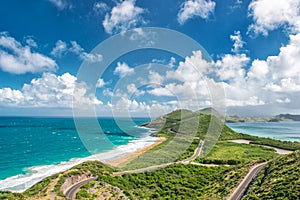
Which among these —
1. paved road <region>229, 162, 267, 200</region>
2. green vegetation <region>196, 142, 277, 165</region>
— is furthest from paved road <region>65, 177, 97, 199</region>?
green vegetation <region>196, 142, 277, 165</region>

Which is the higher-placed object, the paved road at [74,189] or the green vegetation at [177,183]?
the paved road at [74,189]

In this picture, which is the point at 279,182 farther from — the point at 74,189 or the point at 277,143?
the point at 277,143

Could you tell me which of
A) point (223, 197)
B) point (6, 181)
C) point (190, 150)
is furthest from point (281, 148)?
point (6, 181)

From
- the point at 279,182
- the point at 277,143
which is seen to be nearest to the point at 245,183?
the point at 279,182

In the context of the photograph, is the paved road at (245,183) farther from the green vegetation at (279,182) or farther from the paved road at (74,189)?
the paved road at (74,189)

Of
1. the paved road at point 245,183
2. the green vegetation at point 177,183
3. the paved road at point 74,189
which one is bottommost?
the green vegetation at point 177,183

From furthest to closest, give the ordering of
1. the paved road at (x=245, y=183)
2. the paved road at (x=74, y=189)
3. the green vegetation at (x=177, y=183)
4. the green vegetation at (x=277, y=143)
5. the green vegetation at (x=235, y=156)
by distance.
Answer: the green vegetation at (x=277, y=143)
the green vegetation at (x=235, y=156)
the green vegetation at (x=177, y=183)
the paved road at (x=74, y=189)
the paved road at (x=245, y=183)

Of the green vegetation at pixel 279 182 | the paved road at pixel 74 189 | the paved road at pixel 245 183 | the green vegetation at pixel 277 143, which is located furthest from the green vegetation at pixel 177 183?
the green vegetation at pixel 277 143

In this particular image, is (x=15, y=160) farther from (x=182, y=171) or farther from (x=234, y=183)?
(x=234, y=183)
